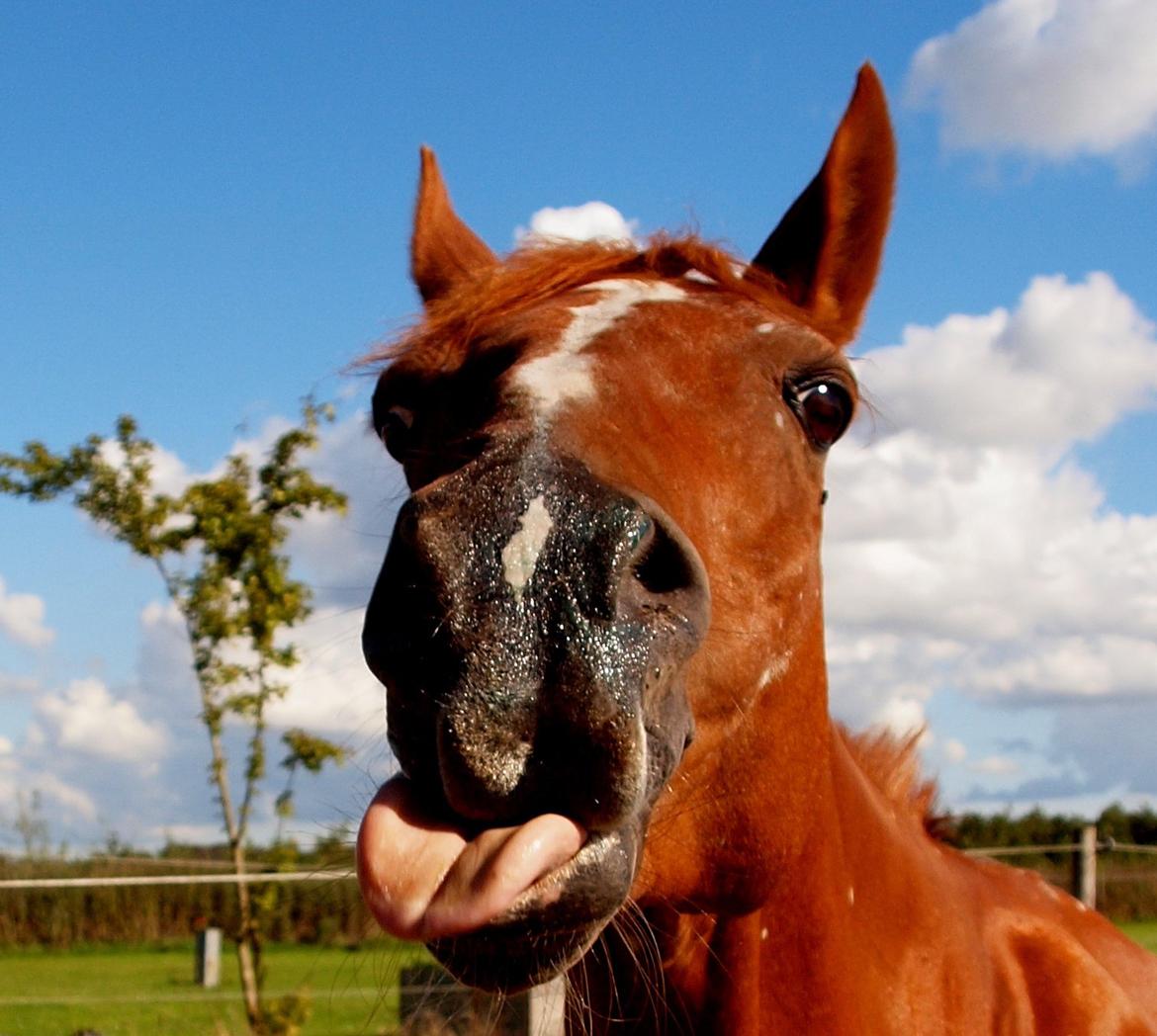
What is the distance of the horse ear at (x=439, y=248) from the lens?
12.2 feet

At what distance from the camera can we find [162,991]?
13.2m

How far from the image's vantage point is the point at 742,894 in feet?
8.20

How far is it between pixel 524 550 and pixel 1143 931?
17424 millimetres

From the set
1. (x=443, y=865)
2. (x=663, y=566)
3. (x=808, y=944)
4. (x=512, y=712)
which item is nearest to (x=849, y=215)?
(x=663, y=566)

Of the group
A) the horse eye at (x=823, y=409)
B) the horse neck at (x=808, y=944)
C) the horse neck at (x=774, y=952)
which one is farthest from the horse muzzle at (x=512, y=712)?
the horse eye at (x=823, y=409)

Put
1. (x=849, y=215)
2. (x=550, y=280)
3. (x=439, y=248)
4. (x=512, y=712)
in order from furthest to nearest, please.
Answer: (x=439, y=248) → (x=849, y=215) → (x=550, y=280) → (x=512, y=712)

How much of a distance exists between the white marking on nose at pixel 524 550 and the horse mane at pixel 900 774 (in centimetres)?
204

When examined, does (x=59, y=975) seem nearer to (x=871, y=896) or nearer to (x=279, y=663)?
(x=279, y=663)

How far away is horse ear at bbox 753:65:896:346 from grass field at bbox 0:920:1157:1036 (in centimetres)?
192

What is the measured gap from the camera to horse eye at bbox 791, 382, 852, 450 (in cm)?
278

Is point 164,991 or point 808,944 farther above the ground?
point 808,944

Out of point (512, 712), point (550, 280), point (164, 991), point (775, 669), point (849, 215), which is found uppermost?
point (849, 215)

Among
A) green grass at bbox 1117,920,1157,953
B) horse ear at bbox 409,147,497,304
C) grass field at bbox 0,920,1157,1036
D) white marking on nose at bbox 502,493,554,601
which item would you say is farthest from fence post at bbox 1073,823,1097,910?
white marking on nose at bbox 502,493,554,601

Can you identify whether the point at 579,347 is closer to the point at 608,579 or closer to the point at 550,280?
the point at 550,280
